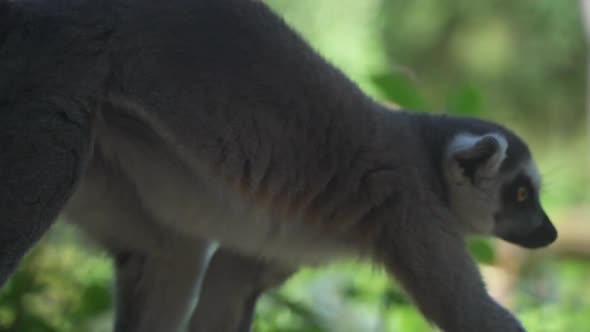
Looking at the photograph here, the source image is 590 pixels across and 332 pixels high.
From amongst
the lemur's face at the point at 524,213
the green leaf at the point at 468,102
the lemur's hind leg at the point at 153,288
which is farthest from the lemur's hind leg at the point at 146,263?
the green leaf at the point at 468,102

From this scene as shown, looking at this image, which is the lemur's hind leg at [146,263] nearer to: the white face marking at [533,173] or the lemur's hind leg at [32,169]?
the lemur's hind leg at [32,169]

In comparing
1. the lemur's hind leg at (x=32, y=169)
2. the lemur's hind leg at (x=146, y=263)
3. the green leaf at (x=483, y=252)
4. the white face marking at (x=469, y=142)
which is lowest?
the lemur's hind leg at (x=32, y=169)

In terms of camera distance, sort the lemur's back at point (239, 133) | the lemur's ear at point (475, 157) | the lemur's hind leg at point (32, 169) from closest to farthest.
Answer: the lemur's hind leg at point (32, 169)
the lemur's back at point (239, 133)
the lemur's ear at point (475, 157)

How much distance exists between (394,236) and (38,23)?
124cm

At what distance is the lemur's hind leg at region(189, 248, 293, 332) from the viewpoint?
3332 mm

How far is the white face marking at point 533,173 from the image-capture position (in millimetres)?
3312

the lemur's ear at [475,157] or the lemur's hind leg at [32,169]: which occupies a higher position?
the lemur's ear at [475,157]

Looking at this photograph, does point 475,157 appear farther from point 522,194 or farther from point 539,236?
point 539,236

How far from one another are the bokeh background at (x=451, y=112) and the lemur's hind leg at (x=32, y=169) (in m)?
0.77

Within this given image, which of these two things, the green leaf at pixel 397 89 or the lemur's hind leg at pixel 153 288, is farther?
the green leaf at pixel 397 89

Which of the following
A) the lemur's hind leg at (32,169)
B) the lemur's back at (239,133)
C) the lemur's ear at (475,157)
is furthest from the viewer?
the lemur's ear at (475,157)

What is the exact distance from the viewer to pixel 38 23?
105 inches

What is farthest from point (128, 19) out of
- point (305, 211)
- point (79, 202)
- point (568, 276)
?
point (568, 276)

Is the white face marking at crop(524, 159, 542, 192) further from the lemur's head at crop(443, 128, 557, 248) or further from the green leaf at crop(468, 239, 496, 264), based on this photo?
the green leaf at crop(468, 239, 496, 264)
